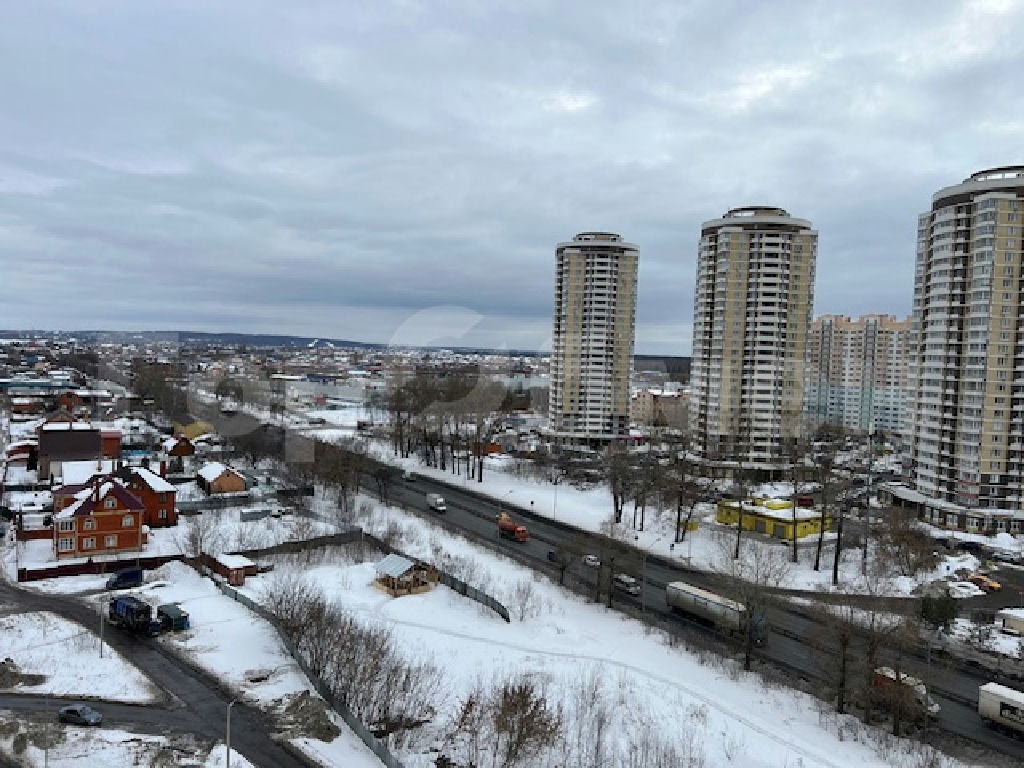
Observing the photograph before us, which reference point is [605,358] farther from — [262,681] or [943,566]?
[262,681]

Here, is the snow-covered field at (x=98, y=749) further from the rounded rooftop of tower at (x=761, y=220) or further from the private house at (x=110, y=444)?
the rounded rooftop of tower at (x=761, y=220)

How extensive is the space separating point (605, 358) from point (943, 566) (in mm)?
32498

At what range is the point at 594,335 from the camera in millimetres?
58344

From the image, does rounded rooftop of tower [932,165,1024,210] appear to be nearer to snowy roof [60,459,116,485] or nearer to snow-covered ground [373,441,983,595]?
snow-covered ground [373,441,983,595]

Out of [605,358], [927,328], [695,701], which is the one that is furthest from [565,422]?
[695,701]

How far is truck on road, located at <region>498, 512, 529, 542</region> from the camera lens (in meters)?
31.0

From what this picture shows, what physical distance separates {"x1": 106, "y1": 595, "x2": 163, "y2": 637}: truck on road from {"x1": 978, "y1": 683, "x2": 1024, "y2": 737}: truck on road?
21.4 metres

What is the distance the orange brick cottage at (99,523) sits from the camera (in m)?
25.7

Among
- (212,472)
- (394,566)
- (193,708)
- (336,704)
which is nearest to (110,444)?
(212,472)

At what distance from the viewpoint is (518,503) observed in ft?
128

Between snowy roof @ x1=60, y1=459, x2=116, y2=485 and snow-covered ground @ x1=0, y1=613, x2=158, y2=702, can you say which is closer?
snow-covered ground @ x1=0, y1=613, x2=158, y2=702

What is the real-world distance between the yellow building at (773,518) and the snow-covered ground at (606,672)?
13990mm

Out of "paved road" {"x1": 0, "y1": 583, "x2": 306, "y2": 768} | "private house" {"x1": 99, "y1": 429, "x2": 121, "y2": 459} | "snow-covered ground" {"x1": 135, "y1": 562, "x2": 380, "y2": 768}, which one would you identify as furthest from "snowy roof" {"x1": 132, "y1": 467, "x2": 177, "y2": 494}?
"private house" {"x1": 99, "y1": 429, "x2": 121, "y2": 459}

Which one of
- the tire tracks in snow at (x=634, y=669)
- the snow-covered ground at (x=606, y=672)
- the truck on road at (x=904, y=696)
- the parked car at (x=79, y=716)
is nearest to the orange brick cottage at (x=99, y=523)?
the snow-covered ground at (x=606, y=672)
